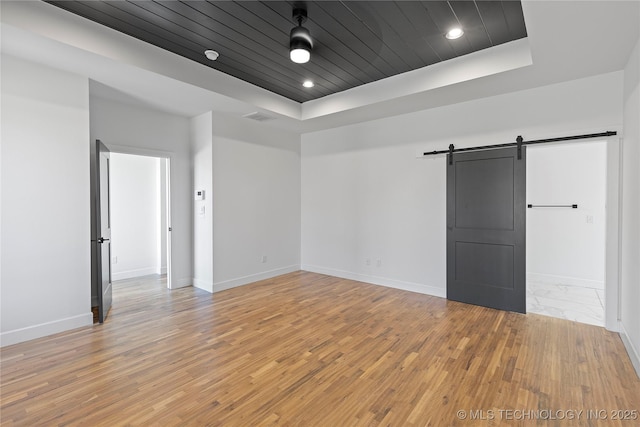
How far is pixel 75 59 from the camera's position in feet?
9.59

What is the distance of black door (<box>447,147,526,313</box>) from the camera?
3.73m

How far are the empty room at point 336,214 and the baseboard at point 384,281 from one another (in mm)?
55

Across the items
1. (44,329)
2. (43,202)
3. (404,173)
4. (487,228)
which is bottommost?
(44,329)

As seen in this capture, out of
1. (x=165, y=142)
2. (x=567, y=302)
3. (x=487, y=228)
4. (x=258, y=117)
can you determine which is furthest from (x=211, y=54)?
(x=567, y=302)

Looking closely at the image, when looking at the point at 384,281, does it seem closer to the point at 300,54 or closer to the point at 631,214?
the point at 631,214

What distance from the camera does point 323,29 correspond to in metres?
2.88

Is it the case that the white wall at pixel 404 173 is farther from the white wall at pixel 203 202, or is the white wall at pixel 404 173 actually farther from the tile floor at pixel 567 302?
the white wall at pixel 203 202

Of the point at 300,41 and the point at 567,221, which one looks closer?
the point at 300,41

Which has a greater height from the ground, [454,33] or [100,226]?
[454,33]

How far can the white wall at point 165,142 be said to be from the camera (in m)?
4.08

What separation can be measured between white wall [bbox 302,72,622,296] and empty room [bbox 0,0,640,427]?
1.3 inches

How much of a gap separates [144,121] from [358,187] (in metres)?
3.49

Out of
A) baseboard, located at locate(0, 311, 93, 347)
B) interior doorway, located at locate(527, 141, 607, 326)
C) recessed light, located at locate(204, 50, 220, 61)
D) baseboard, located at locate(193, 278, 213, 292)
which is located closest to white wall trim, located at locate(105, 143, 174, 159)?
recessed light, located at locate(204, 50, 220, 61)

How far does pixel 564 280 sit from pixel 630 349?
2.74 metres
